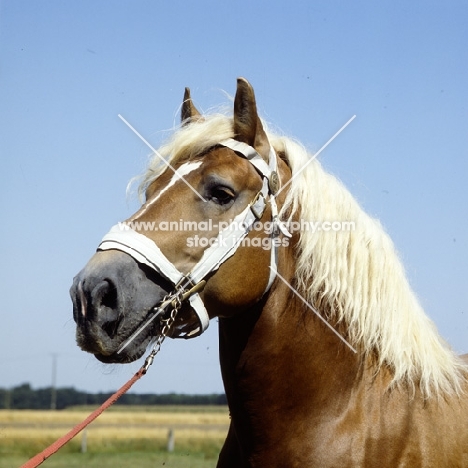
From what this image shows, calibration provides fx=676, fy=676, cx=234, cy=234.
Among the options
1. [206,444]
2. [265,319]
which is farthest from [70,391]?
[265,319]

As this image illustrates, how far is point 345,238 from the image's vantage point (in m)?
3.81

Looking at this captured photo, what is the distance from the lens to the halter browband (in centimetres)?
333

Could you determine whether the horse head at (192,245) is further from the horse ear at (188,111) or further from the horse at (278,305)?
the horse ear at (188,111)

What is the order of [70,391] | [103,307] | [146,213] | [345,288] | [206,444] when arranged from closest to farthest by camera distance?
1. [103,307]
2. [146,213]
3. [345,288]
4. [206,444]
5. [70,391]

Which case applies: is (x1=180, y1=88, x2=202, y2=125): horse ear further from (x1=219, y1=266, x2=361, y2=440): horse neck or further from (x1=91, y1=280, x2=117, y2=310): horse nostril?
(x1=91, y1=280, x2=117, y2=310): horse nostril

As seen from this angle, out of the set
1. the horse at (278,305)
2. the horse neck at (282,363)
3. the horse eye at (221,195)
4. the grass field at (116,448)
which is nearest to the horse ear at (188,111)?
the horse at (278,305)

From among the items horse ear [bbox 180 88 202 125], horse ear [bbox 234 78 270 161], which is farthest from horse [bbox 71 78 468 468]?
horse ear [bbox 180 88 202 125]

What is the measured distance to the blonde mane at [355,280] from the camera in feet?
12.2

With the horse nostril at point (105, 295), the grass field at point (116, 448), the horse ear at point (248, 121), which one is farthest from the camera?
the grass field at point (116, 448)

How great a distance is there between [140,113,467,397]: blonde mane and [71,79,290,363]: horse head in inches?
1.3

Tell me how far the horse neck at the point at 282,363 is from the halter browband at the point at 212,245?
205mm

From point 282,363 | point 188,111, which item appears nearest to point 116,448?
point 188,111

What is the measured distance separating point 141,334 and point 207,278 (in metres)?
0.44

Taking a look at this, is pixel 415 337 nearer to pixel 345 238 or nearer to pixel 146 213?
pixel 345 238
